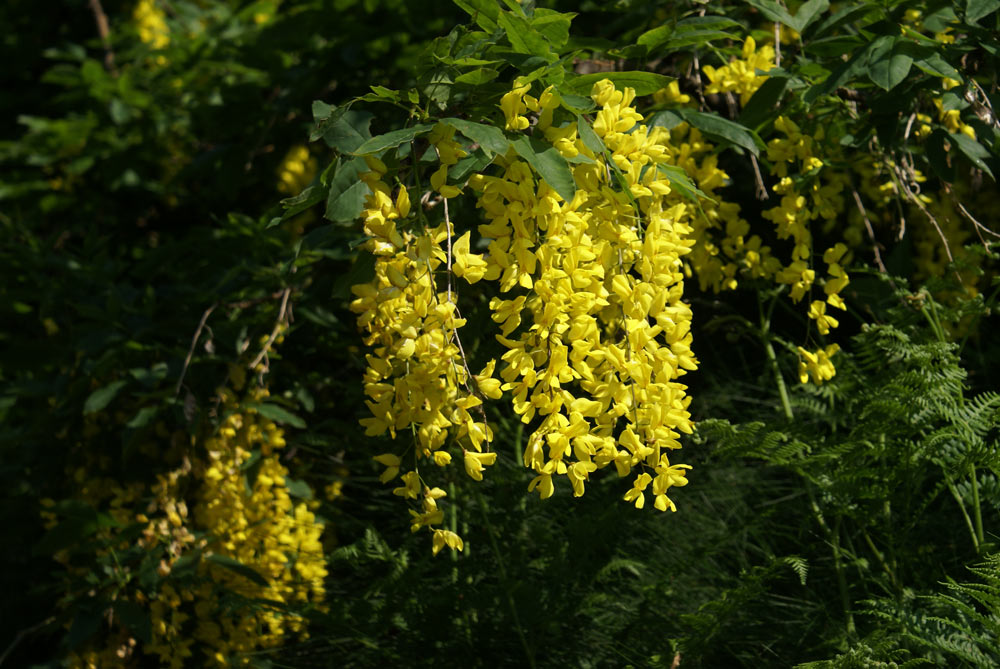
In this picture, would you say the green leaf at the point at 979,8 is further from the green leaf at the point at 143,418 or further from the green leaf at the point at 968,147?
the green leaf at the point at 143,418

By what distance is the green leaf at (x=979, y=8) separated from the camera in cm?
148

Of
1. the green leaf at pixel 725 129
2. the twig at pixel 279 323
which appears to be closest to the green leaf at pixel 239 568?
the twig at pixel 279 323

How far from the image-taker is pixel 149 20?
4398mm

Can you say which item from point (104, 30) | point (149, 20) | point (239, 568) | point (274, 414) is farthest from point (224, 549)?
point (149, 20)

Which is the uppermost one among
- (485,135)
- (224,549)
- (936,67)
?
(485,135)

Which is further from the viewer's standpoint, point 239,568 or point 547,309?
point 239,568

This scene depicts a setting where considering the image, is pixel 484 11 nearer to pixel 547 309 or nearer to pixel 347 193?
pixel 347 193

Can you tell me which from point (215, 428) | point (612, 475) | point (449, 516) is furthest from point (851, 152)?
point (215, 428)

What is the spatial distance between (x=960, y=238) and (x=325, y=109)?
188 cm

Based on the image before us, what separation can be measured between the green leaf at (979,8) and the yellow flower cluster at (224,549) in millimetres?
1555

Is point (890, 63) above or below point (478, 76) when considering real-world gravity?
below

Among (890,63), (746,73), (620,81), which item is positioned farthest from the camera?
(746,73)

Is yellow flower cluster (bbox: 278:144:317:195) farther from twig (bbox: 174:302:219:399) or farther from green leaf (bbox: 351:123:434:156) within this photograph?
green leaf (bbox: 351:123:434:156)

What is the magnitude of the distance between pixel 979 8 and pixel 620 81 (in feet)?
2.15
